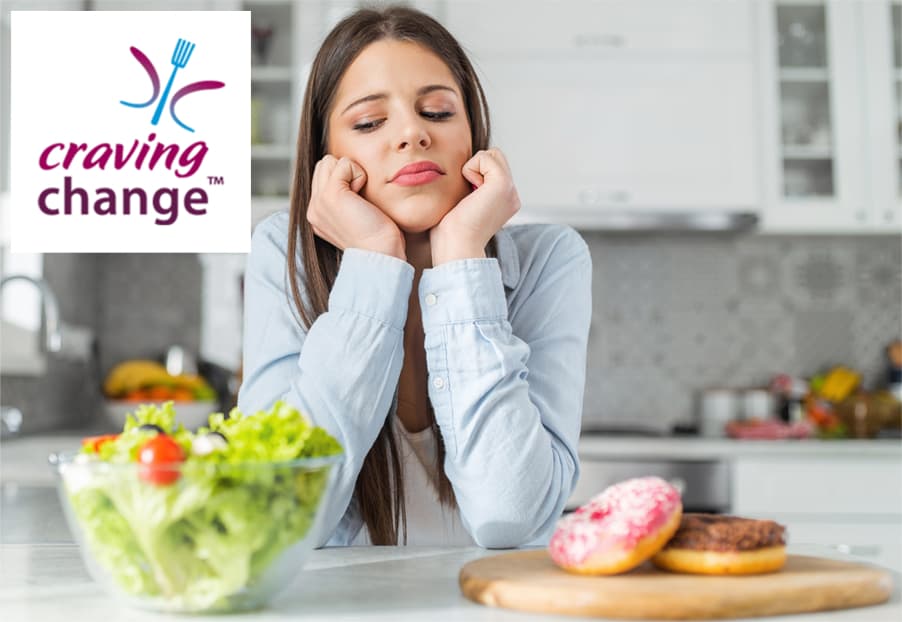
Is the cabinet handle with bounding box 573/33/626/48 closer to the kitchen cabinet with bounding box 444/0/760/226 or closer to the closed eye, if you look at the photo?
the kitchen cabinet with bounding box 444/0/760/226

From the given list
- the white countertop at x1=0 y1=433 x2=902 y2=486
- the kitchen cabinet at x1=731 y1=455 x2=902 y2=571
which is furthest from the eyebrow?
the kitchen cabinet at x1=731 y1=455 x2=902 y2=571

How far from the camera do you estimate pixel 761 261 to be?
3287mm

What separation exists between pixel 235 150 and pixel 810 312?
238cm

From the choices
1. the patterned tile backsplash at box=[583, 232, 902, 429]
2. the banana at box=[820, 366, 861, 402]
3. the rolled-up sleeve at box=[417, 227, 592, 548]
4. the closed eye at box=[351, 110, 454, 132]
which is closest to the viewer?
the rolled-up sleeve at box=[417, 227, 592, 548]

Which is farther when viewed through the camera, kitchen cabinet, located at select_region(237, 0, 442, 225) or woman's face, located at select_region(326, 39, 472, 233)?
kitchen cabinet, located at select_region(237, 0, 442, 225)

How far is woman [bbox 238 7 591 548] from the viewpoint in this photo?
1009 mm

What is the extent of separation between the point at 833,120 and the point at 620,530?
2.76 metres

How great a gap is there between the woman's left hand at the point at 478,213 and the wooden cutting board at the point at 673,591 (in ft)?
1.64

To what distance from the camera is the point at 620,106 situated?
117 inches

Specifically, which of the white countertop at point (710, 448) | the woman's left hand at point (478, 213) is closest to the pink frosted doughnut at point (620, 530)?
the woman's left hand at point (478, 213)

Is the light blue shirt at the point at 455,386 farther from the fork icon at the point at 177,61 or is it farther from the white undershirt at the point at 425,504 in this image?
the fork icon at the point at 177,61

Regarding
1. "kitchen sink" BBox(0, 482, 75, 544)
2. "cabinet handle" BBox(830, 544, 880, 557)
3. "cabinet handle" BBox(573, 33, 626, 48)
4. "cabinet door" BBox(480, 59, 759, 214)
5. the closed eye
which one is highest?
"cabinet handle" BBox(573, 33, 626, 48)

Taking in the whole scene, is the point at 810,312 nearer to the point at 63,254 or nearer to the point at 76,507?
the point at 63,254

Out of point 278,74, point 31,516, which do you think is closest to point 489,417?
point 31,516
